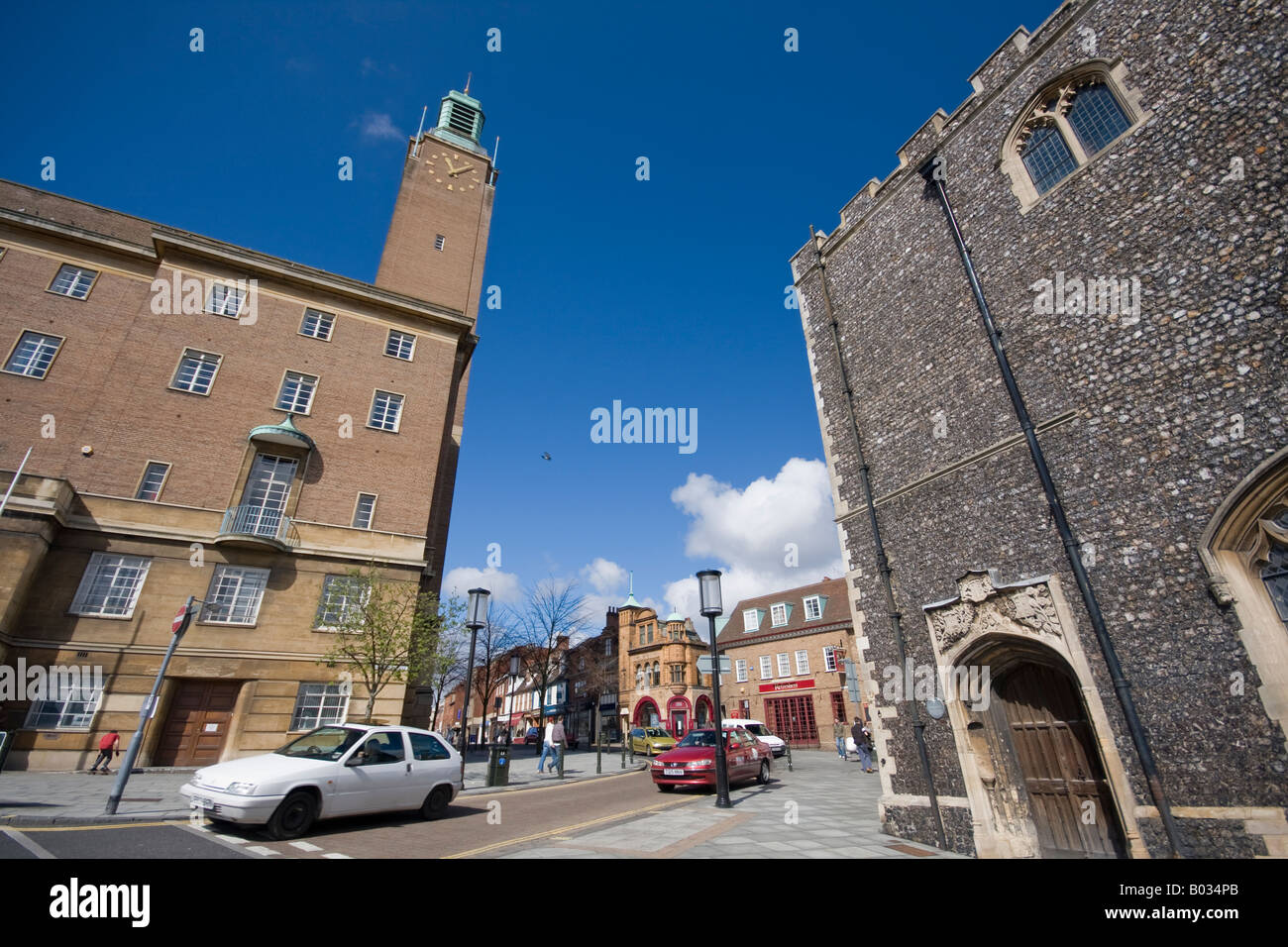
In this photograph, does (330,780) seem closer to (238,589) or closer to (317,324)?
(238,589)

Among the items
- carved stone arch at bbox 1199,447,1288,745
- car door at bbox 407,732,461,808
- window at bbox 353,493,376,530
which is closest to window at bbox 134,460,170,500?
window at bbox 353,493,376,530

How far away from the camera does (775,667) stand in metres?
36.5

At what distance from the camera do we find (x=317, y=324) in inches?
886

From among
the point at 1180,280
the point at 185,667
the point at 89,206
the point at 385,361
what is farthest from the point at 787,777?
the point at 89,206

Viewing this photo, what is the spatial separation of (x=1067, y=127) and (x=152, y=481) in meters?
25.6

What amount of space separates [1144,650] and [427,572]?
70.0 feet

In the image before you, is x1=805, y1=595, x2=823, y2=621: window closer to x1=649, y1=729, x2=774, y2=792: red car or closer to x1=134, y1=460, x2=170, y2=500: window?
x1=649, y1=729, x2=774, y2=792: red car

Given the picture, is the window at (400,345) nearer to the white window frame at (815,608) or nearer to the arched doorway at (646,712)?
the white window frame at (815,608)

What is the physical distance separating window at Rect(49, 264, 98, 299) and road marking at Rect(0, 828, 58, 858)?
21192mm

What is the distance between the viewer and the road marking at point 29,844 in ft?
18.6

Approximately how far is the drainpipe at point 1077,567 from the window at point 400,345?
21505 millimetres

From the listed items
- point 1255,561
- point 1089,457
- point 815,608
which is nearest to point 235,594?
point 1089,457
